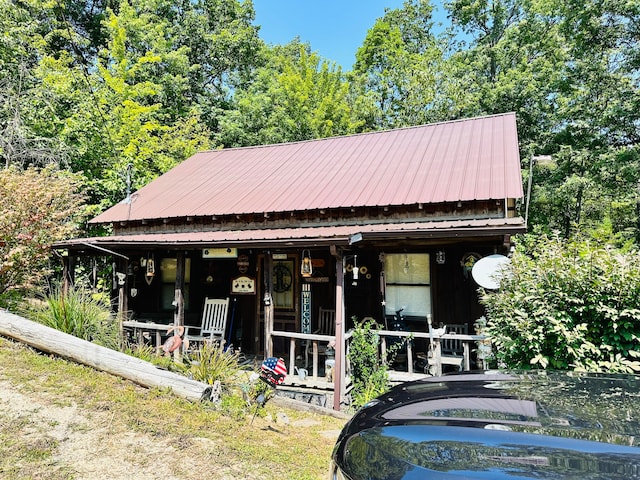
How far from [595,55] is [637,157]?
4.86 metres

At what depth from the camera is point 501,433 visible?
1.66 metres

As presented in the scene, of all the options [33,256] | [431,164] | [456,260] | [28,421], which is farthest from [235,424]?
[431,164]

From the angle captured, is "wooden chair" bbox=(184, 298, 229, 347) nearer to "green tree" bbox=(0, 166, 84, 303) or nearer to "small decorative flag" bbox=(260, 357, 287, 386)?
"green tree" bbox=(0, 166, 84, 303)

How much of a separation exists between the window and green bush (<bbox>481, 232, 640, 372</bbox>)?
Answer: 11.9 feet

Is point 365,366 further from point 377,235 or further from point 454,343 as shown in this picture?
point 454,343

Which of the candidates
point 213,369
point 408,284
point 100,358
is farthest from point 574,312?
point 100,358

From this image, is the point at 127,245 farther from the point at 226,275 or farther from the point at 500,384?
the point at 500,384

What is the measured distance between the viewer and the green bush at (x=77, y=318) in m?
6.61

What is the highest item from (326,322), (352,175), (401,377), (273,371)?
(352,175)

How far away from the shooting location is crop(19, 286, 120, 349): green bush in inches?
260

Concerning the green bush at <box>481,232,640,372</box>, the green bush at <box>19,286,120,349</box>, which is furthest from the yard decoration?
the green bush at <box>19,286,120,349</box>

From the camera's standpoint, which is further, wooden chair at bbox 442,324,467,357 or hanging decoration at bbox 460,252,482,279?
hanging decoration at bbox 460,252,482,279

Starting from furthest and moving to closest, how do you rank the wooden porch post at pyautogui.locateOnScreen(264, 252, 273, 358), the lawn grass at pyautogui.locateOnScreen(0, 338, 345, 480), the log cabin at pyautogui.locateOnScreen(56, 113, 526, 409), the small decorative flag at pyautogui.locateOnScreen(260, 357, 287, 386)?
the log cabin at pyautogui.locateOnScreen(56, 113, 526, 409)
the wooden porch post at pyautogui.locateOnScreen(264, 252, 273, 358)
the small decorative flag at pyautogui.locateOnScreen(260, 357, 287, 386)
the lawn grass at pyautogui.locateOnScreen(0, 338, 345, 480)

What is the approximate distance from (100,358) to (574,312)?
606 centimetres
